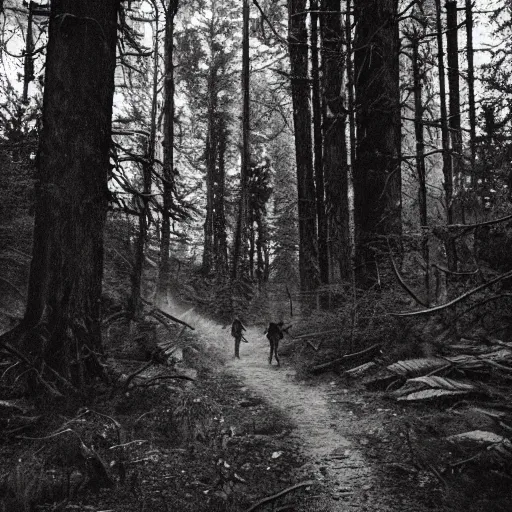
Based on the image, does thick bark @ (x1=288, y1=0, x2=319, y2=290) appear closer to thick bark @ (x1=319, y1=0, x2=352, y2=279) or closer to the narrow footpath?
thick bark @ (x1=319, y1=0, x2=352, y2=279)

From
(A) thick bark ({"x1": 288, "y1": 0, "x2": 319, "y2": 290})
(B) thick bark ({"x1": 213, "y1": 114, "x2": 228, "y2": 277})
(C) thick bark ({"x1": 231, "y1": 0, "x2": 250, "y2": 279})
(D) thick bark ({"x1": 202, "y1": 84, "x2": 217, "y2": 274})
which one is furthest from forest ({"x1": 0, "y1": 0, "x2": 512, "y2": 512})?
(D) thick bark ({"x1": 202, "y1": 84, "x2": 217, "y2": 274})

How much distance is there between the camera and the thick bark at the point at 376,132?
27.5 ft

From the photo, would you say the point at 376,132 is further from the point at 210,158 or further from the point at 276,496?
the point at 210,158

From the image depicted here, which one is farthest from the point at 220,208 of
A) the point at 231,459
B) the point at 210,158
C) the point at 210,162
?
the point at 231,459

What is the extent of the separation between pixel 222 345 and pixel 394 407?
27.8 ft

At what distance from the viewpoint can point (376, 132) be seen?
8.57 meters

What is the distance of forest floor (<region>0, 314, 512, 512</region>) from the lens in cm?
352

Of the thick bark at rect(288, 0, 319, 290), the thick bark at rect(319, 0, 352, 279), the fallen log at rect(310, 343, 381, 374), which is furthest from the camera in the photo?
the thick bark at rect(288, 0, 319, 290)

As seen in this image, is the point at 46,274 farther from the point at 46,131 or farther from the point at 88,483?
the point at 88,483

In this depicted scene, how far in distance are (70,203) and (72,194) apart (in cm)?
12

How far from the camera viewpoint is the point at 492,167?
4742 millimetres

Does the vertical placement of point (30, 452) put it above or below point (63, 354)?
below

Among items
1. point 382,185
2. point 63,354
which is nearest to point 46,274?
point 63,354

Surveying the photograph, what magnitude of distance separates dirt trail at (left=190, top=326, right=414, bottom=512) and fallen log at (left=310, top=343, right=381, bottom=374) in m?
0.54
